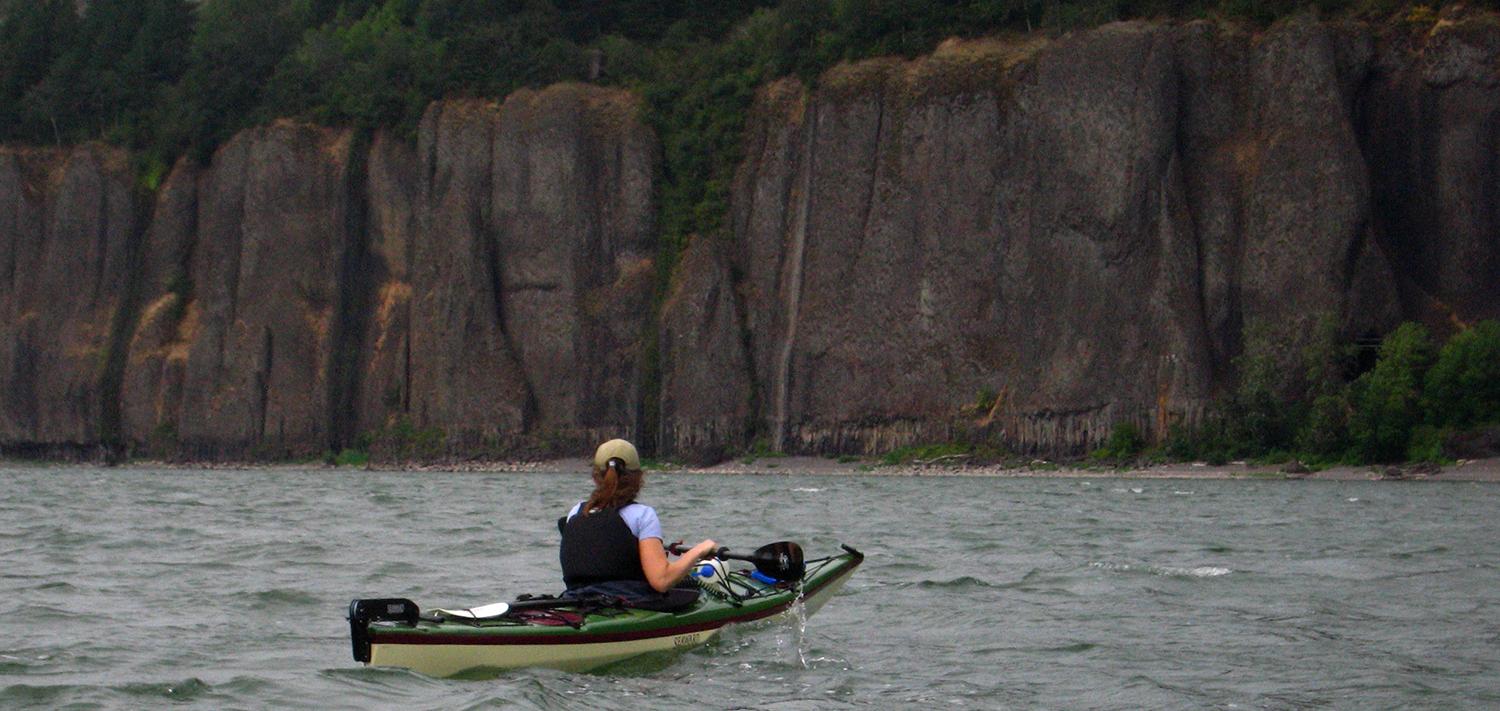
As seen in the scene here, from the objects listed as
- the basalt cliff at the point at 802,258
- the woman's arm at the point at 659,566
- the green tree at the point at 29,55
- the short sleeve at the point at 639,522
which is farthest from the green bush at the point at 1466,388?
the green tree at the point at 29,55

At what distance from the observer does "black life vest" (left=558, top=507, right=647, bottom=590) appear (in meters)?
16.9

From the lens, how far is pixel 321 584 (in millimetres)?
24250

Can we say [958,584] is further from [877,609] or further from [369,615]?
[369,615]

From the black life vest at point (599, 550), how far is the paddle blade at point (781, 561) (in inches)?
87.5

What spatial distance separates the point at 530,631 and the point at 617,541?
120cm

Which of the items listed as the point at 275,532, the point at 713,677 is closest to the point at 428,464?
the point at 275,532

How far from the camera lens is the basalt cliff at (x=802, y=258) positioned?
7631 cm

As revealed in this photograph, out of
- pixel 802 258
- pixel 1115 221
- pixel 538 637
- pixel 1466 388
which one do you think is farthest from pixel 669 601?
pixel 802 258

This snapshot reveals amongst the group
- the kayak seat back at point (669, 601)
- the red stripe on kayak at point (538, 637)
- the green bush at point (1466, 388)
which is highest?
the green bush at point (1466, 388)

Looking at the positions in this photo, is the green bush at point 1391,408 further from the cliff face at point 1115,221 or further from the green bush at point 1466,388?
the cliff face at point 1115,221

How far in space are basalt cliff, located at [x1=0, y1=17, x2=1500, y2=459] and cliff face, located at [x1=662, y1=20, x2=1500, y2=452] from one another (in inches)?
5.6

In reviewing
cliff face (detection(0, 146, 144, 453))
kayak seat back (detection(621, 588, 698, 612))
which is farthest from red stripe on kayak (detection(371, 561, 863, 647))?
cliff face (detection(0, 146, 144, 453))

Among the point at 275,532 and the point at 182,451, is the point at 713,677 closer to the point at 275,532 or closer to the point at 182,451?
the point at 275,532

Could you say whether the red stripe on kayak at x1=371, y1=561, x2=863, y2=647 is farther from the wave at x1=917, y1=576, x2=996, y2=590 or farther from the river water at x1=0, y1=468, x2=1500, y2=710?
the wave at x1=917, y1=576, x2=996, y2=590
